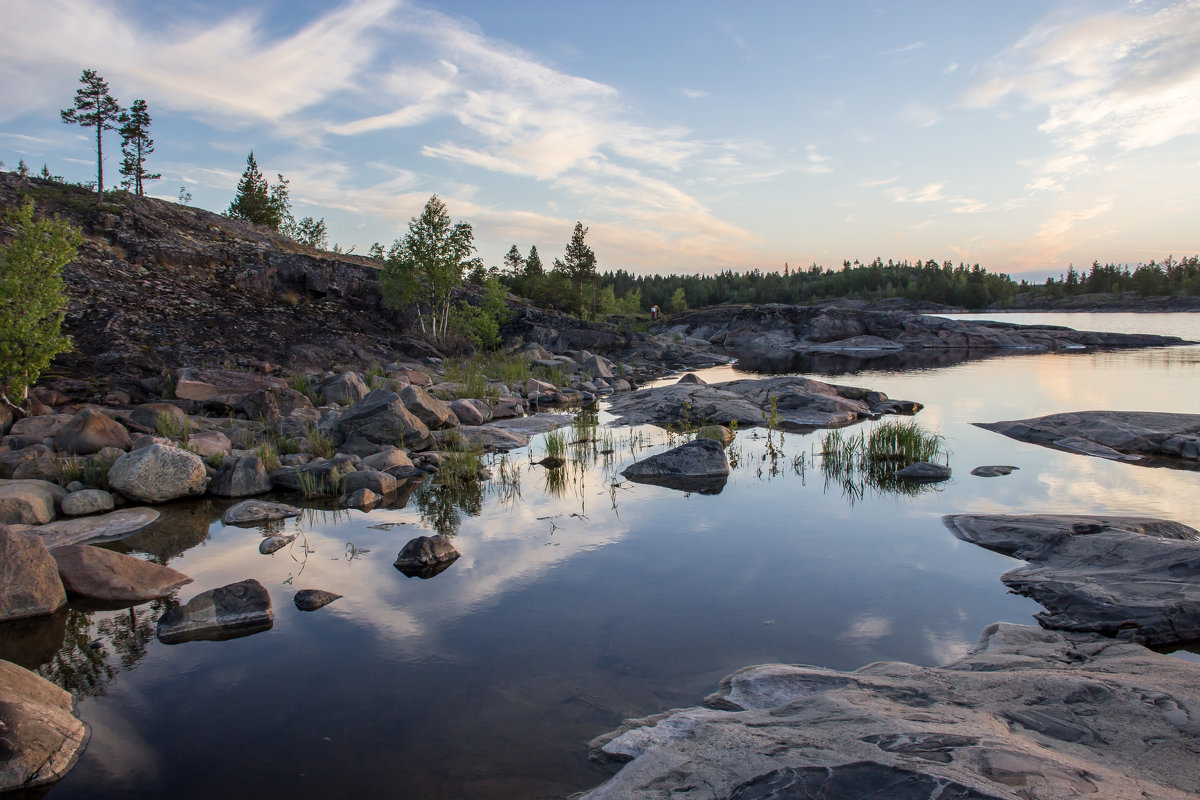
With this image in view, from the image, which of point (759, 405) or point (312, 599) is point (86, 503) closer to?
point (312, 599)

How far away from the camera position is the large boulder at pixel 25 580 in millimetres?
6410

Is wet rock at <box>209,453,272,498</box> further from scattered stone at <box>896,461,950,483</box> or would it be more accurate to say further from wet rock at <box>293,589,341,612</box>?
scattered stone at <box>896,461,950,483</box>

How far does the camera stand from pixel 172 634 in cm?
614

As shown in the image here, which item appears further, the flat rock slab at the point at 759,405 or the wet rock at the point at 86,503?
the flat rock slab at the point at 759,405

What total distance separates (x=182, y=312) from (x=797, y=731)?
78.3 ft

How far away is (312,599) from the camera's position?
6879 millimetres

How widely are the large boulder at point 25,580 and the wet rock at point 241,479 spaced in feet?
12.9

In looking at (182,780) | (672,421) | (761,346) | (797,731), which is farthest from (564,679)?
(761,346)

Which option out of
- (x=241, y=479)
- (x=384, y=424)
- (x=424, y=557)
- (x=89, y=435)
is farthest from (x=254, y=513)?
(x=384, y=424)

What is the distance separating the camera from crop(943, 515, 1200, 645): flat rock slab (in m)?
5.68

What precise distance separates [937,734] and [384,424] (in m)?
11.9

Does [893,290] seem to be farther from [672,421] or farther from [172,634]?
[172,634]

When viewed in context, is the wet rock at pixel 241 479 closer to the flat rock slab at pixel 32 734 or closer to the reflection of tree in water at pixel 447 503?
the reflection of tree in water at pixel 447 503

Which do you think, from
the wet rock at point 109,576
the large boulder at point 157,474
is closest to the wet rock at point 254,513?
the large boulder at point 157,474
